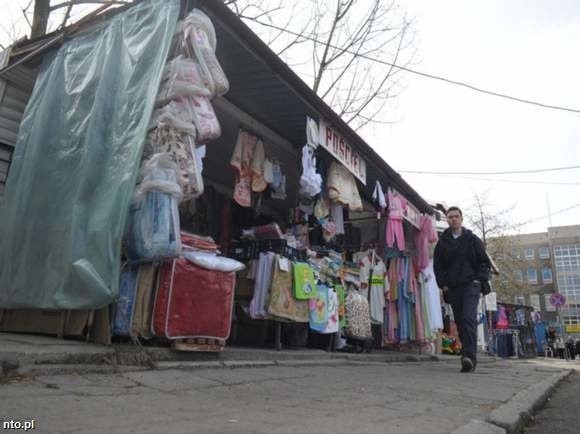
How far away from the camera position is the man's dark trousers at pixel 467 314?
5.88m

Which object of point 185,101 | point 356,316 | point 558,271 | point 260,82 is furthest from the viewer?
point 558,271

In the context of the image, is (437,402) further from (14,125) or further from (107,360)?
(14,125)

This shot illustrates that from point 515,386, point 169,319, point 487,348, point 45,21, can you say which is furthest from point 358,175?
point 487,348

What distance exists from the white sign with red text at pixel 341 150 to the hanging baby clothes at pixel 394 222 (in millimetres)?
1179

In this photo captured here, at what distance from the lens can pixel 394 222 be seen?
28.5ft

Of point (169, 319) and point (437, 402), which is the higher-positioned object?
point (169, 319)

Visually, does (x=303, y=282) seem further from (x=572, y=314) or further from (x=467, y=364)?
(x=572, y=314)

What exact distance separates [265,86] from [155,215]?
2701mm

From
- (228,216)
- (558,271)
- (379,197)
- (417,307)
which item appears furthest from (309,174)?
(558,271)

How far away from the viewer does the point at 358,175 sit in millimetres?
7457

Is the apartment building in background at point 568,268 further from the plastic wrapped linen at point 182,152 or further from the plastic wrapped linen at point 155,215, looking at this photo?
the plastic wrapped linen at point 155,215

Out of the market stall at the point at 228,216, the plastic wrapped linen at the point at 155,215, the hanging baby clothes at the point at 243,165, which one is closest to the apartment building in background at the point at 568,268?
the market stall at the point at 228,216

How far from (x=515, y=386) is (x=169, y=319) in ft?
12.2

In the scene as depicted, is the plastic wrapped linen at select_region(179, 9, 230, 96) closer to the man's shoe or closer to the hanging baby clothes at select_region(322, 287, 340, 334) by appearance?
the hanging baby clothes at select_region(322, 287, 340, 334)
